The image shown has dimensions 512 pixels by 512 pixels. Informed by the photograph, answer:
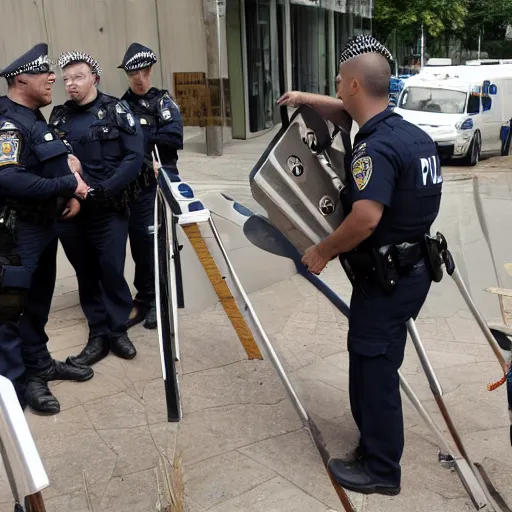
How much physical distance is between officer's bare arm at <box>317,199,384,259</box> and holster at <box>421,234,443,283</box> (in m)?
0.34

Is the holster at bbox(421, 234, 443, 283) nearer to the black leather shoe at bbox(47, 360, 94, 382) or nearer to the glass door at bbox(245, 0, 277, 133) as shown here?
the black leather shoe at bbox(47, 360, 94, 382)

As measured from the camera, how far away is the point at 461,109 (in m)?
15.6

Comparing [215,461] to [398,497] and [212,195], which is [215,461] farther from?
[212,195]

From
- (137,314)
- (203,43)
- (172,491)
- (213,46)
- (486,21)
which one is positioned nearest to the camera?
(172,491)

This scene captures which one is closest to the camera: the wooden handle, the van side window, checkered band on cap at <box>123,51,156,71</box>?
the wooden handle

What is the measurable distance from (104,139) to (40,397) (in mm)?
1520

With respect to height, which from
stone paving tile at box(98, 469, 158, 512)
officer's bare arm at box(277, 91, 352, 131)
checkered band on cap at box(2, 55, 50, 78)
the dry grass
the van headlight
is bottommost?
the van headlight

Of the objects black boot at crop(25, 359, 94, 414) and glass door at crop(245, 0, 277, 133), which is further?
glass door at crop(245, 0, 277, 133)

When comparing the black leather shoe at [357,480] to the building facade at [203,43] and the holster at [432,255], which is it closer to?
the holster at [432,255]

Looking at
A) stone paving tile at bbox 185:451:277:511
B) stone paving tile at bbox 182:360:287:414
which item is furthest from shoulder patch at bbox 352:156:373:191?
stone paving tile at bbox 182:360:287:414

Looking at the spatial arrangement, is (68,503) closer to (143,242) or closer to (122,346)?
(122,346)

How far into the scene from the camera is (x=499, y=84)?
17484 millimetres

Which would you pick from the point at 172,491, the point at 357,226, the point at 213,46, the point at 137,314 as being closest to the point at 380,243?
the point at 357,226

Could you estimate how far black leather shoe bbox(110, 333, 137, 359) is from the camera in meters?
4.55
